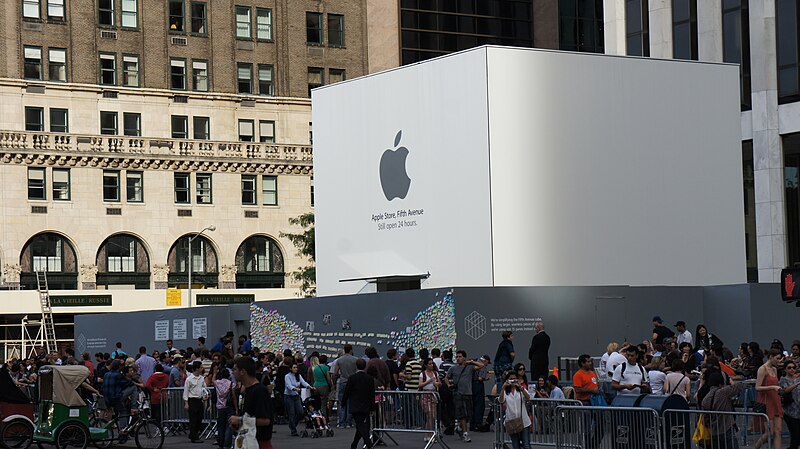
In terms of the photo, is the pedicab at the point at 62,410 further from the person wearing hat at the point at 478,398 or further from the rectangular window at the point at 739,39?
the rectangular window at the point at 739,39

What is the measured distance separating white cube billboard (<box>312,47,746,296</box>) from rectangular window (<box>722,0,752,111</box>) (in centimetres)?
1156

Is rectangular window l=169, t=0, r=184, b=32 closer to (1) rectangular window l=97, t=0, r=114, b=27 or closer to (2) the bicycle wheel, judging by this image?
(1) rectangular window l=97, t=0, r=114, b=27

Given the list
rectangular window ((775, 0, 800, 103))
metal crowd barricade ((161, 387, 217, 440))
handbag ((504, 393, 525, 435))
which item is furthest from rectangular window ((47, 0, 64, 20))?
handbag ((504, 393, 525, 435))

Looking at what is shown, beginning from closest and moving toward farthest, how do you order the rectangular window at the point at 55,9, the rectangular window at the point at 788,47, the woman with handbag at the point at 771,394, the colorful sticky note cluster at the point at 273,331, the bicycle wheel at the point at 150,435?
the woman with handbag at the point at 771,394, the bicycle wheel at the point at 150,435, the colorful sticky note cluster at the point at 273,331, the rectangular window at the point at 788,47, the rectangular window at the point at 55,9

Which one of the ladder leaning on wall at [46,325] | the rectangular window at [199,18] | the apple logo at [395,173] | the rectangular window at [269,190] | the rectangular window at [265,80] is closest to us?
the apple logo at [395,173]

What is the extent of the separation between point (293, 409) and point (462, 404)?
4932 mm

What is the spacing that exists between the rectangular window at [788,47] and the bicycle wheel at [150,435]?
33.0m

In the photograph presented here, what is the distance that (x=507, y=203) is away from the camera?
129 feet

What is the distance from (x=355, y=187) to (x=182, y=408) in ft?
44.9

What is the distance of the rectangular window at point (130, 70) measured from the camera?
77.5 m

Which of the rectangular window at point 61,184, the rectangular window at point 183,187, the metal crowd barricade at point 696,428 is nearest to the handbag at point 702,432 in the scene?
the metal crowd barricade at point 696,428

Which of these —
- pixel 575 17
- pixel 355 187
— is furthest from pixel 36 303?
pixel 575 17

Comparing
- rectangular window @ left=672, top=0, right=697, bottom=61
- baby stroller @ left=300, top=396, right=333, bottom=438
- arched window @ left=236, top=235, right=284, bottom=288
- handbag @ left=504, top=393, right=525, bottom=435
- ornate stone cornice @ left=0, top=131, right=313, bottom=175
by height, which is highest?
rectangular window @ left=672, top=0, right=697, bottom=61

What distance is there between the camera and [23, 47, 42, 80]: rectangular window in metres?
74.4
